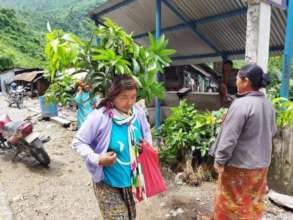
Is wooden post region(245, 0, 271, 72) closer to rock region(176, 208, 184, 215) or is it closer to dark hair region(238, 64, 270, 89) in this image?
dark hair region(238, 64, 270, 89)

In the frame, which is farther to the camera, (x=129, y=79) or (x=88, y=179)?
(x=88, y=179)

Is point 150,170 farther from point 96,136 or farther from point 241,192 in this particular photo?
Answer: point 241,192

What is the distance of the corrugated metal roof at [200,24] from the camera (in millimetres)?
6664

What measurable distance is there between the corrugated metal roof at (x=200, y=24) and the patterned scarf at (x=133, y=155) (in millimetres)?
4705

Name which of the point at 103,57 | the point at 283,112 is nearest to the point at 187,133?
the point at 283,112

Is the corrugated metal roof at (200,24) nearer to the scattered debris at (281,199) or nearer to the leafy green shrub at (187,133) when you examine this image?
the leafy green shrub at (187,133)

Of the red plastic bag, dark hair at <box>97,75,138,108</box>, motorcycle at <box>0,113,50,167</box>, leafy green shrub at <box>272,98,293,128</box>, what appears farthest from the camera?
motorcycle at <box>0,113,50,167</box>

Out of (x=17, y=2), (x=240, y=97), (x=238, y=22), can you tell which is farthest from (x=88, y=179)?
(x=17, y=2)

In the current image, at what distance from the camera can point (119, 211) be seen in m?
2.29

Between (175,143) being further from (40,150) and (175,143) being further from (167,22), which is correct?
(167,22)

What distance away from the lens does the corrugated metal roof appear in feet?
21.9

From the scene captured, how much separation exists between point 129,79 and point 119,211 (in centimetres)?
99

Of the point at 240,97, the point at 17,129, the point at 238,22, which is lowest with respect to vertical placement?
the point at 17,129

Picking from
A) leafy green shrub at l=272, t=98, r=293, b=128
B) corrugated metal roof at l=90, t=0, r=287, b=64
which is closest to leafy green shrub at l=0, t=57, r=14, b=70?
corrugated metal roof at l=90, t=0, r=287, b=64
